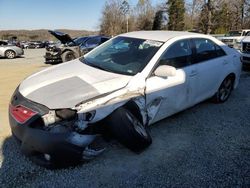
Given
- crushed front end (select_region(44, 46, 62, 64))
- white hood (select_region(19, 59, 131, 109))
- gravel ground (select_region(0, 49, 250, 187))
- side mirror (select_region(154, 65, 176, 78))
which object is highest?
side mirror (select_region(154, 65, 176, 78))

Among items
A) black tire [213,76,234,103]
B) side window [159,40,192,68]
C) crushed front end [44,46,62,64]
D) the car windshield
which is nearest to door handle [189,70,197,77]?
side window [159,40,192,68]

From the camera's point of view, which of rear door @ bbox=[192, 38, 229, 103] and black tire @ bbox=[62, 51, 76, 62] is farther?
black tire @ bbox=[62, 51, 76, 62]

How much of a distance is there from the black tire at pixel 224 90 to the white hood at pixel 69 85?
2.68 m

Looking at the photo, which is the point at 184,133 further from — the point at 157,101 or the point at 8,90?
the point at 8,90

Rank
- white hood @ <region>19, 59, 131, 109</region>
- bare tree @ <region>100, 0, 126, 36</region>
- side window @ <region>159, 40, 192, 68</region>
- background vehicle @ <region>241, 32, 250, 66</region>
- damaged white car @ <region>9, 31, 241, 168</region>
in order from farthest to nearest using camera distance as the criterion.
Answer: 1. bare tree @ <region>100, 0, 126, 36</region>
2. background vehicle @ <region>241, 32, 250, 66</region>
3. side window @ <region>159, 40, 192, 68</region>
4. white hood @ <region>19, 59, 131, 109</region>
5. damaged white car @ <region>9, 31, 241, 168</region>

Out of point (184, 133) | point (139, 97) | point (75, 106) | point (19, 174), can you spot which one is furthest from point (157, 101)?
point (19, 174)

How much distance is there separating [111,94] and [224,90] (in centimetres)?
329

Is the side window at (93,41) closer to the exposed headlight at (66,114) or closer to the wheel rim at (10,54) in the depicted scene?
the wheel rim at (10,54)

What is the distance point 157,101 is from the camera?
11.8 feet

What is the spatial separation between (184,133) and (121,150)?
114 centimetres

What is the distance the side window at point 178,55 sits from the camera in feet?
12.4

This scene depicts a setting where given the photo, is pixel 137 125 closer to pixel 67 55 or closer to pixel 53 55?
pixel 67 55

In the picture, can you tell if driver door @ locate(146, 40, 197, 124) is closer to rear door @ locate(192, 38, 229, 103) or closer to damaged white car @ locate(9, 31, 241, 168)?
damaged white car @ locate(9, 31, 241, 168)

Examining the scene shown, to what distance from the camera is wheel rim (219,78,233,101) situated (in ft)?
17.4
